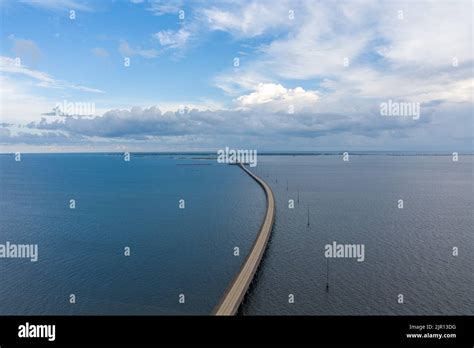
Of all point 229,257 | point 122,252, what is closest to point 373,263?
point 229,257

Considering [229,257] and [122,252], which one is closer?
[229,257]

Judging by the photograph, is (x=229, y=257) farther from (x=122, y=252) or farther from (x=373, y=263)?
(x=373, y=263)

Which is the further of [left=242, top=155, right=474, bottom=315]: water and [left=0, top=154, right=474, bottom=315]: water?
[left=0, top=154, right=474, bottom=315]: water

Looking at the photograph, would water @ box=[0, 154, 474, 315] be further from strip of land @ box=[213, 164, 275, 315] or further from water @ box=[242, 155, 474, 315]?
strip of land @ box=[213, 164, 275, 315]

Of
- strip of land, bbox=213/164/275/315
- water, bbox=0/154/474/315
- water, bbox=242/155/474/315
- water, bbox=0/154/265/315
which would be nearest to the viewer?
strip of land, bbox=213/164/275/315

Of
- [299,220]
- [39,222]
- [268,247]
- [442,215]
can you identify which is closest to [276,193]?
[299,220]

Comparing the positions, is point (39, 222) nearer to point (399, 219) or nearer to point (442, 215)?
point (399, 219)

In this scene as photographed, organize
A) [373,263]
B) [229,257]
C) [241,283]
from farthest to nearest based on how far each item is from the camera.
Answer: [229,257]
[373,263]
[241,283]

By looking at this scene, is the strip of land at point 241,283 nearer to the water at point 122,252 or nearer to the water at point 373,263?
the water at point 373,263

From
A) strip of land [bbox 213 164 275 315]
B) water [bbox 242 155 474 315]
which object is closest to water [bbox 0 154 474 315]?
water [bbox 242 155 474 315]
